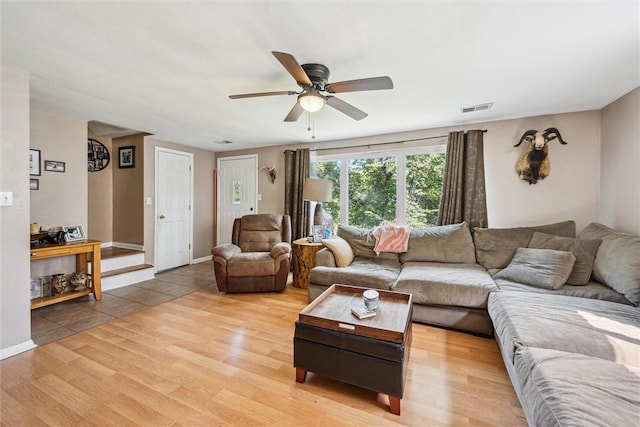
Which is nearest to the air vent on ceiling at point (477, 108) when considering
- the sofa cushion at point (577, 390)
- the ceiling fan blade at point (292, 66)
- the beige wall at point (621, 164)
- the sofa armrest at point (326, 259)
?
the beige wall at point (621, 164)

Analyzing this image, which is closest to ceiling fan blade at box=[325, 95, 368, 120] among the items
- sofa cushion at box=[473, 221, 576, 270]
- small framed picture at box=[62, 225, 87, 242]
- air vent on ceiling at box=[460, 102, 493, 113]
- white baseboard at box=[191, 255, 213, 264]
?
air vent on ceiling at box=[460, 102, 493, 113]

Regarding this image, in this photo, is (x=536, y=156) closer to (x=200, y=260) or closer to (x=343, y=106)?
(x=343, y=106)

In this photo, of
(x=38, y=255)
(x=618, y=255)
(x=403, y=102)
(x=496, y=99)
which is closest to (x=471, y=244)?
(x=618, y=255)

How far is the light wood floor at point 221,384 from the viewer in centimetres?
149

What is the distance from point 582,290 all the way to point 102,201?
257 inches

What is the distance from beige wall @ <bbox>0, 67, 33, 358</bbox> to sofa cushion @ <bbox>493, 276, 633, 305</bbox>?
4.04m

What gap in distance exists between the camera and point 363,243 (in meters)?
3.51

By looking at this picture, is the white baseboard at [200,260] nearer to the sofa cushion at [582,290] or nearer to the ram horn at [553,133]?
the sofa cushion at [582,290]

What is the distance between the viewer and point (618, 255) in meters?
2.19

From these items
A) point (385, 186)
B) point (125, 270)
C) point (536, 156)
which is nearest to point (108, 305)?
point (125, 270)

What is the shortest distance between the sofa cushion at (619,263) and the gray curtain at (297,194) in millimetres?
3463

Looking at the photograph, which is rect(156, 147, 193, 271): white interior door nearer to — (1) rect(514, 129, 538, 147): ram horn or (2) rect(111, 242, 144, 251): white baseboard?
(2) rect(111, 242, 144, 251): white baseboard

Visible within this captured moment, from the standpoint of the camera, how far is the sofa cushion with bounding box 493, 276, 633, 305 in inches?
82.3

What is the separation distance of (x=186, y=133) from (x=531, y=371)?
4.63 m
